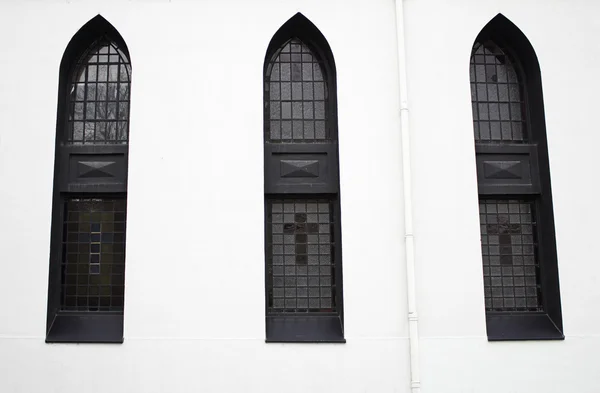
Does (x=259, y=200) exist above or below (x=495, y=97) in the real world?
below

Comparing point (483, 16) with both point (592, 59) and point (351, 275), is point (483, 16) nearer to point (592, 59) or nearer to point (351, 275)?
point (592, 59)

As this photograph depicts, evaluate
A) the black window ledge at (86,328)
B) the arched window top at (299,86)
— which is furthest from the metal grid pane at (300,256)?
the black window ledge at (86,328)

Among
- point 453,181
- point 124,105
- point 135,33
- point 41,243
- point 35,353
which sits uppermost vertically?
point 135,33

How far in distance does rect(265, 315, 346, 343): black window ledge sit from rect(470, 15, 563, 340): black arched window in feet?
7.16

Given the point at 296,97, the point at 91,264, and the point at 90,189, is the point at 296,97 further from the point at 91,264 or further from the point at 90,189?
the point at 91,264

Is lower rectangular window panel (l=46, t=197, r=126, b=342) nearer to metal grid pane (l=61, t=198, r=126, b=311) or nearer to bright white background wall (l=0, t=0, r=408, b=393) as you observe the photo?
metal grid pane (l=61, t=198, r=126, b=311)

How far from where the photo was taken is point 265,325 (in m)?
8.15

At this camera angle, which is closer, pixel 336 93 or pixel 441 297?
pixel 441 297

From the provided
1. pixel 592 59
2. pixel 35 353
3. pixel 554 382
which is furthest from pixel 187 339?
pixel 592 59

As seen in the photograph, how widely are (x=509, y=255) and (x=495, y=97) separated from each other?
2.40m

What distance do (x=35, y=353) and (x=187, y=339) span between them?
2.05 m

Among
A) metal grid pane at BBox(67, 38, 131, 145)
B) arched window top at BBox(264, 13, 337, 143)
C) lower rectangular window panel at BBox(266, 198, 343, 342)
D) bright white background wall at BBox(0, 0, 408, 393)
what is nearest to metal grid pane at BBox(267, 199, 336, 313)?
lower rectangular window panel at BBox(266, 198, 343, 342)

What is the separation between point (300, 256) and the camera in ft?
28.1

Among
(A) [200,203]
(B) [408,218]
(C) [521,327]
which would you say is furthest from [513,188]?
(A) [200,203]
